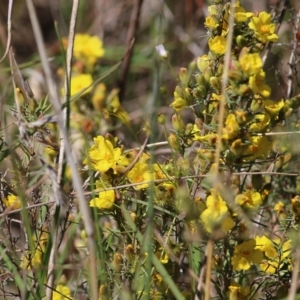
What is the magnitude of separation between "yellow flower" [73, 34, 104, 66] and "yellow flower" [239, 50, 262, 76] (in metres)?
0.92

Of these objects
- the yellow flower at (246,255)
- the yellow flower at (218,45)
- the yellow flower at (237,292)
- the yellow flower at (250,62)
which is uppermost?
the yellow flower at (218,45)

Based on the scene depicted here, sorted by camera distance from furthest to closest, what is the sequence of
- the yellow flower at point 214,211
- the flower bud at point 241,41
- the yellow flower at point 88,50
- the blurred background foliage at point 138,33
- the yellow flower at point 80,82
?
1. the blurred background foliage at point 138,33
2. the yellow flower at point 88,50
3. the yellow flower at point 80,82
4. the flower bud at point 241,41
5. the yellow flower at point 214,211

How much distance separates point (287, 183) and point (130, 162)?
0.34 metres

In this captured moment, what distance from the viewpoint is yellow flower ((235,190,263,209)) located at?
2.99 feet

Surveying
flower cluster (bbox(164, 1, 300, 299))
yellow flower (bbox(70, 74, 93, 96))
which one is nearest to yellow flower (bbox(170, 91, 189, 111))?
flower cluster (bbox(164, 1, 300, 299))

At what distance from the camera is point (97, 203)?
971 mm

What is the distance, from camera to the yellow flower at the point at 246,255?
3.11 ft

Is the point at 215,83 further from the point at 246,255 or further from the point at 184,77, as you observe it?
the point at 246,255

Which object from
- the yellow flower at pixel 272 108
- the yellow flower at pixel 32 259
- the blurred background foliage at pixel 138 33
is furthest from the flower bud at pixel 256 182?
the blurred background foliage at pixel 138 33

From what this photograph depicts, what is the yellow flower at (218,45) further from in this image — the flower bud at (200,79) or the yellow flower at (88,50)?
the yellow flower at (88,50)

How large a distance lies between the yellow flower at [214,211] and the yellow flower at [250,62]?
0.18 metres

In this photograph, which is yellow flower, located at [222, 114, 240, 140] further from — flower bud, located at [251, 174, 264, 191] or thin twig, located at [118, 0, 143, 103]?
thin twig, located at [118, 0, 143, 103]

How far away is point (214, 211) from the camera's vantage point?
0.90 m

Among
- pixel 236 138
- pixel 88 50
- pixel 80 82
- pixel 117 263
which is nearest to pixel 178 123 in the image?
pixel 236 138
